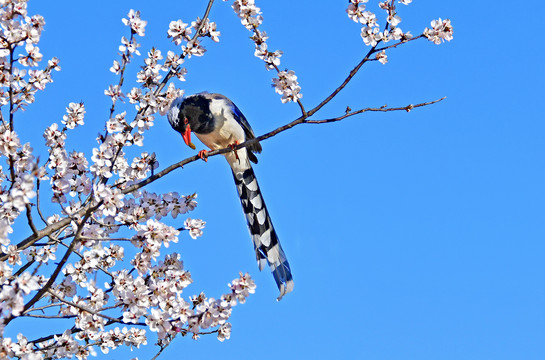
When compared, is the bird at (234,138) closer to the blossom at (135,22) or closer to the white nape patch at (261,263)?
the white nape patch at (261,263)

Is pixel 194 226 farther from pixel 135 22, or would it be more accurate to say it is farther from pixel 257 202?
pixel 257 202

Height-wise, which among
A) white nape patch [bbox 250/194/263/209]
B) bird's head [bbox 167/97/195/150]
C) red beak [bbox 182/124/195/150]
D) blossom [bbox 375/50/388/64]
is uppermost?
bird's head [bbox 167/97/195/150]

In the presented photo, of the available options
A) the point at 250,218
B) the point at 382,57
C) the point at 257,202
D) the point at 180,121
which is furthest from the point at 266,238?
the point at 382,57

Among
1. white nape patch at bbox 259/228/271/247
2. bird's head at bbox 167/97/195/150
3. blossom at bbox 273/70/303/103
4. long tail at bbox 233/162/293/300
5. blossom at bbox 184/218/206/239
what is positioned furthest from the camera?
bird's head at bbox 167/97/195/150

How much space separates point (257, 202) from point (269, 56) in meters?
2.28

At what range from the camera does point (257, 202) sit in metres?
6.07

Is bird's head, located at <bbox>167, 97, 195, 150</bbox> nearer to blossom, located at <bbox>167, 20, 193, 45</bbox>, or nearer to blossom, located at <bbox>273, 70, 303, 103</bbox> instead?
blossom, located at <bbox>167, 20, 193, 45</bbox>

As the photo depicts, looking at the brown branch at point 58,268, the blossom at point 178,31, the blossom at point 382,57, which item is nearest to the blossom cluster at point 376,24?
the blossom at point 382,57

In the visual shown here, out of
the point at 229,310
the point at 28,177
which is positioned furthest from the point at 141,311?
the point at 28,177

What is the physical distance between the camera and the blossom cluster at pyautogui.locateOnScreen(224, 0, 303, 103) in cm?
406

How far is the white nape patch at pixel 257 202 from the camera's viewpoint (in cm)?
602

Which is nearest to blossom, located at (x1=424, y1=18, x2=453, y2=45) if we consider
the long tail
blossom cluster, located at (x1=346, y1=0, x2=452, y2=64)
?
blossom cluster, located at (x1=346, y1=0, x2=452, y2=64)

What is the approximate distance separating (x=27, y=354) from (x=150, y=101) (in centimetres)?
193

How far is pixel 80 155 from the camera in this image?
179 inches
